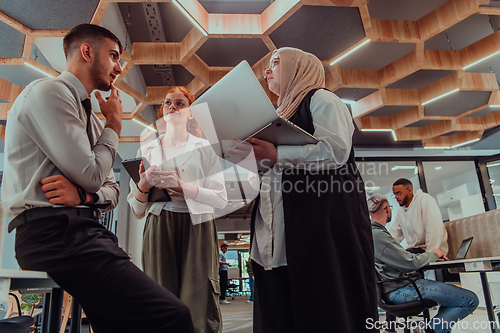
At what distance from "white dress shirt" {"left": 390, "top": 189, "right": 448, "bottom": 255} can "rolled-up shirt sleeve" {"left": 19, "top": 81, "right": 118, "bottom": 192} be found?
3.14m

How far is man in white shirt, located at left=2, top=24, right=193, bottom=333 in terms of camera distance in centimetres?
84

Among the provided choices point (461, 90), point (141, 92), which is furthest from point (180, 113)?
point (461, 90)

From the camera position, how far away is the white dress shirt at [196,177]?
149 centimetres

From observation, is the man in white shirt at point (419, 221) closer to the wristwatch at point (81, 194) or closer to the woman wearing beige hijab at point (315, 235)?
the woman wearing beige hijab at point (315, 235)

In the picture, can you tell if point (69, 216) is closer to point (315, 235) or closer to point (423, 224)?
point (315, 235)

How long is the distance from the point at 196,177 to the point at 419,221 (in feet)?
8.70

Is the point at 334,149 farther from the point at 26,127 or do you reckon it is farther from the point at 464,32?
the point at 464,32

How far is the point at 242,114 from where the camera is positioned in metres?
1.07

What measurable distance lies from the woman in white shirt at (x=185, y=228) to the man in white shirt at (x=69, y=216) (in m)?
0.44

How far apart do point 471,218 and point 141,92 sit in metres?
4.14

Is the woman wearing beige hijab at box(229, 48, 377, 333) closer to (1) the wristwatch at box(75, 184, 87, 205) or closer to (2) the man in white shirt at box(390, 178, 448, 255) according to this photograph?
(1) the wristwatch at box(75, 184, 87, 205)

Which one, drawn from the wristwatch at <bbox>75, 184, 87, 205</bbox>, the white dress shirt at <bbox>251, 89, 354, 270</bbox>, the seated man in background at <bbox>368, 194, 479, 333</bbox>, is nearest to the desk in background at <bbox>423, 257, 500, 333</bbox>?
the seated man in background at <bbox>368, 194, 479, 333</bbox>

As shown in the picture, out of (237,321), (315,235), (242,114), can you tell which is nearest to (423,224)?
(237,321)

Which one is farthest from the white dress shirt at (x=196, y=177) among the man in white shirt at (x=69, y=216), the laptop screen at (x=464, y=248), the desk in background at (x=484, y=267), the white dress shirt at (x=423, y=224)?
the white dress shirt at (x=423, y=224)
